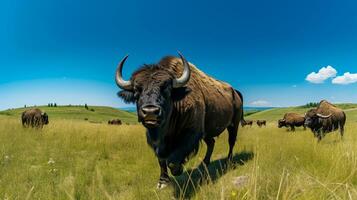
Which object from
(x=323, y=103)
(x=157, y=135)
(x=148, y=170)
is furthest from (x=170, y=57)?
(x=323, y=103)

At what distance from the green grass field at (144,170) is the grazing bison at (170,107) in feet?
1.82

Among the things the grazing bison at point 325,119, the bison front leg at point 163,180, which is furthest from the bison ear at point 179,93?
the grazing bison at point 325,119

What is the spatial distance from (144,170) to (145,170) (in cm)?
3

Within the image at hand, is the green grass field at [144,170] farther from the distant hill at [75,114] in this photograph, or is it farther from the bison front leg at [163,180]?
the distant hill at [75,114]

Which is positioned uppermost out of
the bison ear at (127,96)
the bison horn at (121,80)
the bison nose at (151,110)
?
the bison horn at (121,80)

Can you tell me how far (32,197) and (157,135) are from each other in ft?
6.99

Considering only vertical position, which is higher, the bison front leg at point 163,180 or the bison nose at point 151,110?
the bison nose at point 151,110

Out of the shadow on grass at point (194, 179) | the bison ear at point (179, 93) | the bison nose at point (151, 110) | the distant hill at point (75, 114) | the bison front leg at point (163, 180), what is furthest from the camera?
the distant hill at point (75, 114)

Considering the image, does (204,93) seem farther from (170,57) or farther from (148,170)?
(148,170)

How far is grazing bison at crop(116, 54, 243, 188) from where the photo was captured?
4.29 metres

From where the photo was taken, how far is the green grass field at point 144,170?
317cm

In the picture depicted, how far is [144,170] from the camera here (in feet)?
23.9

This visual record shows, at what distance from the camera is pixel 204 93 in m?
6.68

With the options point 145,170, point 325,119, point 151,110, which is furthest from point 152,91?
point 325,119
